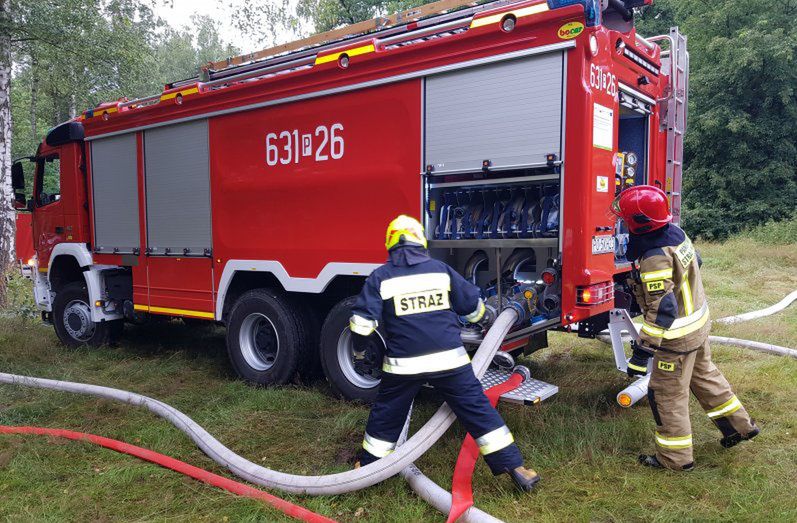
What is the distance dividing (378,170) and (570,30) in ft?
5.23

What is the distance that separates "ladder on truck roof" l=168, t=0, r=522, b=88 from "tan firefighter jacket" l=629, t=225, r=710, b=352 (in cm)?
187

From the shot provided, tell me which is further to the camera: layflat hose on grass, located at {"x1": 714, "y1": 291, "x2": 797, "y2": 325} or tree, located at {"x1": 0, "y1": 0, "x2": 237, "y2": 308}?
tree, located at {"x1": 0, "y1": 0, "x2": 237, "y2": 308}

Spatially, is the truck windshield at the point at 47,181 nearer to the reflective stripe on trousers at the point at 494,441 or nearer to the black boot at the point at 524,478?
the reflective stripe on trousers at the point at 494,441

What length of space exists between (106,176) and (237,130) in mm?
2173

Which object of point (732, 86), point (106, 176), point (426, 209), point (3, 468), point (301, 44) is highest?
point (732, 86)

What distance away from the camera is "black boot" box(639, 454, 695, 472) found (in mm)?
3316

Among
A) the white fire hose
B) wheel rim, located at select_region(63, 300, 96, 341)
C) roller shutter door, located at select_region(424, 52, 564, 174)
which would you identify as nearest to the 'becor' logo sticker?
roller shutter door, located at select_region(424, 52, 564, 174)

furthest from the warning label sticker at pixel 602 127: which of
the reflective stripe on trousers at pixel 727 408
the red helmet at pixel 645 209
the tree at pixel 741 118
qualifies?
the tree at pixel 741 118

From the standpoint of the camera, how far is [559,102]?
11.7ft

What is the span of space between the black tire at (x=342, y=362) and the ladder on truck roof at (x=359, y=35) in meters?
1.97

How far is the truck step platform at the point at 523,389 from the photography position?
3.64 metres

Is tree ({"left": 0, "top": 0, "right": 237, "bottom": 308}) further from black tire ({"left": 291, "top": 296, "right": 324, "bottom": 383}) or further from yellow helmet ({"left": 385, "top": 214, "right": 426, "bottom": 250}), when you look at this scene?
yellow helmet ({"left": 385, "top": 214, "right": 426, "bottom": 250})

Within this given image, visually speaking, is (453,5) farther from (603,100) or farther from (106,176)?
(106,176)

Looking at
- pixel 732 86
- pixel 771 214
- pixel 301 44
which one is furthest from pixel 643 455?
pixel 732 86
